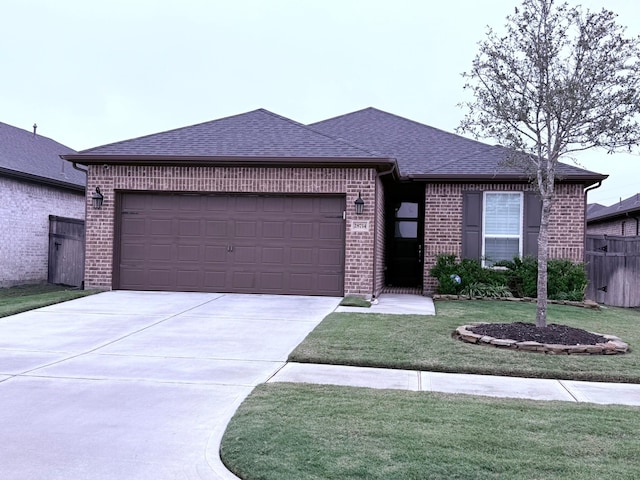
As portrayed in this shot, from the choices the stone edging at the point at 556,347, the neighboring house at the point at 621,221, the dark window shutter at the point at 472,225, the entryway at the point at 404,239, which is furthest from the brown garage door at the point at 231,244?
the neighboring house at the point at 621,221

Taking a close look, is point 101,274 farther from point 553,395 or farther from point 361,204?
point 553,395

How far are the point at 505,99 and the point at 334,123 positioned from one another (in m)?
11.3

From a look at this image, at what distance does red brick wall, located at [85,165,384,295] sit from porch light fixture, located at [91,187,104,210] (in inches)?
3.5

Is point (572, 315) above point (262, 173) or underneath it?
underneath

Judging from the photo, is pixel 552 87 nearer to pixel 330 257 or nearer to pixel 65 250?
pixel 330 257

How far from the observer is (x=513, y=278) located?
44.5 feet

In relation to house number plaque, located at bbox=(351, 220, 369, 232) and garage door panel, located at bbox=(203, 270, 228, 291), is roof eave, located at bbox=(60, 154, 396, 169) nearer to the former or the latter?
house number plaque, located at bbox=(351, 220, 369, 232)

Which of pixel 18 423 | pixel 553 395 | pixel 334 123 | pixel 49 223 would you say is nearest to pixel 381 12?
pixel 334 123

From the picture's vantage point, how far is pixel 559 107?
26.5ft

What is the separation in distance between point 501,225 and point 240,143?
251 inches

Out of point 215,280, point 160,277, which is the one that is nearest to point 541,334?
point 215,280

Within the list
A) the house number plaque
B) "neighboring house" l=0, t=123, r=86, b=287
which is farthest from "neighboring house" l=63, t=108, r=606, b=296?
"neighboring house" l=0, t=123, r=86, b=287

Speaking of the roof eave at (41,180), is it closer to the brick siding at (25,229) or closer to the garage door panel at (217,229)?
the brick siding at (25,229)

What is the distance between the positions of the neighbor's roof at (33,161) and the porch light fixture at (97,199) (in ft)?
13.6
